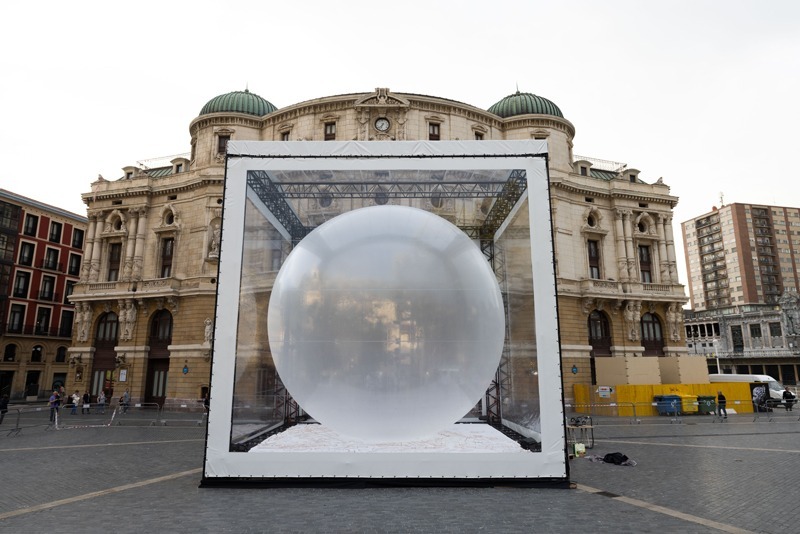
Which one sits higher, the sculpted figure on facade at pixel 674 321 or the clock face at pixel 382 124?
the clock face at pixel 382 124

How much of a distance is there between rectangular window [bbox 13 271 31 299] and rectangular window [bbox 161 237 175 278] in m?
23.2

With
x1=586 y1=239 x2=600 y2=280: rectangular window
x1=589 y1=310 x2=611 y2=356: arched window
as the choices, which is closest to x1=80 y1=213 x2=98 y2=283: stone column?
x1=589 y1=310 x2=611 y2=356: arched window

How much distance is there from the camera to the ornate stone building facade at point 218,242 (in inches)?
1371

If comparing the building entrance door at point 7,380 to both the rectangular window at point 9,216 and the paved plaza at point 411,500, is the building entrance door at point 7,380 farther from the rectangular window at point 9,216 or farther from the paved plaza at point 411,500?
the paved plaza at point 411,500

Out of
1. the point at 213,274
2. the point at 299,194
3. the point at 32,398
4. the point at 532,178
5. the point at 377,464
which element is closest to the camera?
the point at 377,464

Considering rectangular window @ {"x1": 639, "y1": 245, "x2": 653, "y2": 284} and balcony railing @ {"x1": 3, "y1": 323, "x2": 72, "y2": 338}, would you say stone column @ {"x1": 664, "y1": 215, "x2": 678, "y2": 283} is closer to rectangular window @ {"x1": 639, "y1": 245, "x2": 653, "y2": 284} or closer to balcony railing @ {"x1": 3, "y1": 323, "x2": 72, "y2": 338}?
rectangular window @ {"x1": 639, "y1": 245, "x2": 653, "y2": 284}

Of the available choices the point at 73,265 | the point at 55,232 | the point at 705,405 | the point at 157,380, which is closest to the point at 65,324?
the point at 73,265

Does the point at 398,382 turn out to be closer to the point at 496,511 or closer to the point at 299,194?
the point at 496,511

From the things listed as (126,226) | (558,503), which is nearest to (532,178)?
(558,503)

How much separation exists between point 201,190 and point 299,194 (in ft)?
90.8

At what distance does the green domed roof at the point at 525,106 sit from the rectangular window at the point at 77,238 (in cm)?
4934

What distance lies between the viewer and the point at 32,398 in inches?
1839

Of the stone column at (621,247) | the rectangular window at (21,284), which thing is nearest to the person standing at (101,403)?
the rectangular window at (21,284)

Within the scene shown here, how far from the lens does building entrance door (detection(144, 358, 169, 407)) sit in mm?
35000
